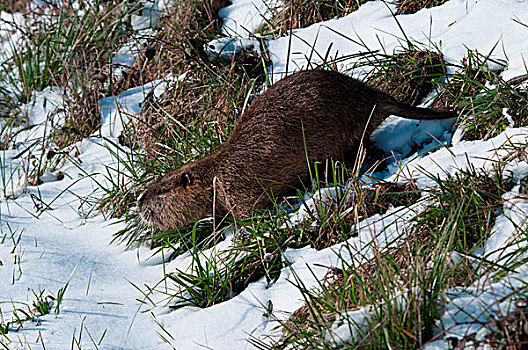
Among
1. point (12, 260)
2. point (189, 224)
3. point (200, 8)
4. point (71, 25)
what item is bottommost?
point (12, 260)

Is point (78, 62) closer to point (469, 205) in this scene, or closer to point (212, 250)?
point (212, 250)

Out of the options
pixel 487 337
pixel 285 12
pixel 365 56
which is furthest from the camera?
pixel 285 12

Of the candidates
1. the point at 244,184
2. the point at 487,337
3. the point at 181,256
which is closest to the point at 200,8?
the point at 244,184

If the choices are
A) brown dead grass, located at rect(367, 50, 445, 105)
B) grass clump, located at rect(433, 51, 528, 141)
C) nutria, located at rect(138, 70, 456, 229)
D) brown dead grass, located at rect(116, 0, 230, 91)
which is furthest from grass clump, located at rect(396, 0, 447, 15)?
brown dead grass, located at rect(116, 0, 230, 91)

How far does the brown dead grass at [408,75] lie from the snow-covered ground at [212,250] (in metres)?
0.15

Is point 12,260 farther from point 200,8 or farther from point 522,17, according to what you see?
point 522,17

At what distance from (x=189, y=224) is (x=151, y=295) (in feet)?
2.42

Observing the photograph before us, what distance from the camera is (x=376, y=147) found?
3.82 m

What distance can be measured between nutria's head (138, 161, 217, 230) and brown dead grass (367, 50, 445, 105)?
4.76ft

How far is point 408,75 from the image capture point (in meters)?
3.95

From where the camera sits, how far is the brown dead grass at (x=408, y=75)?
153 inches

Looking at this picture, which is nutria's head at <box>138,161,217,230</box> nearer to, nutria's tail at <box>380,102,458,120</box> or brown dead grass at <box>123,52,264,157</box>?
brown dead grass at <box>123,52,264,157</box>

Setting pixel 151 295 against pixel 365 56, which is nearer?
pixel 151 295

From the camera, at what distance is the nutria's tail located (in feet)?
11.6
